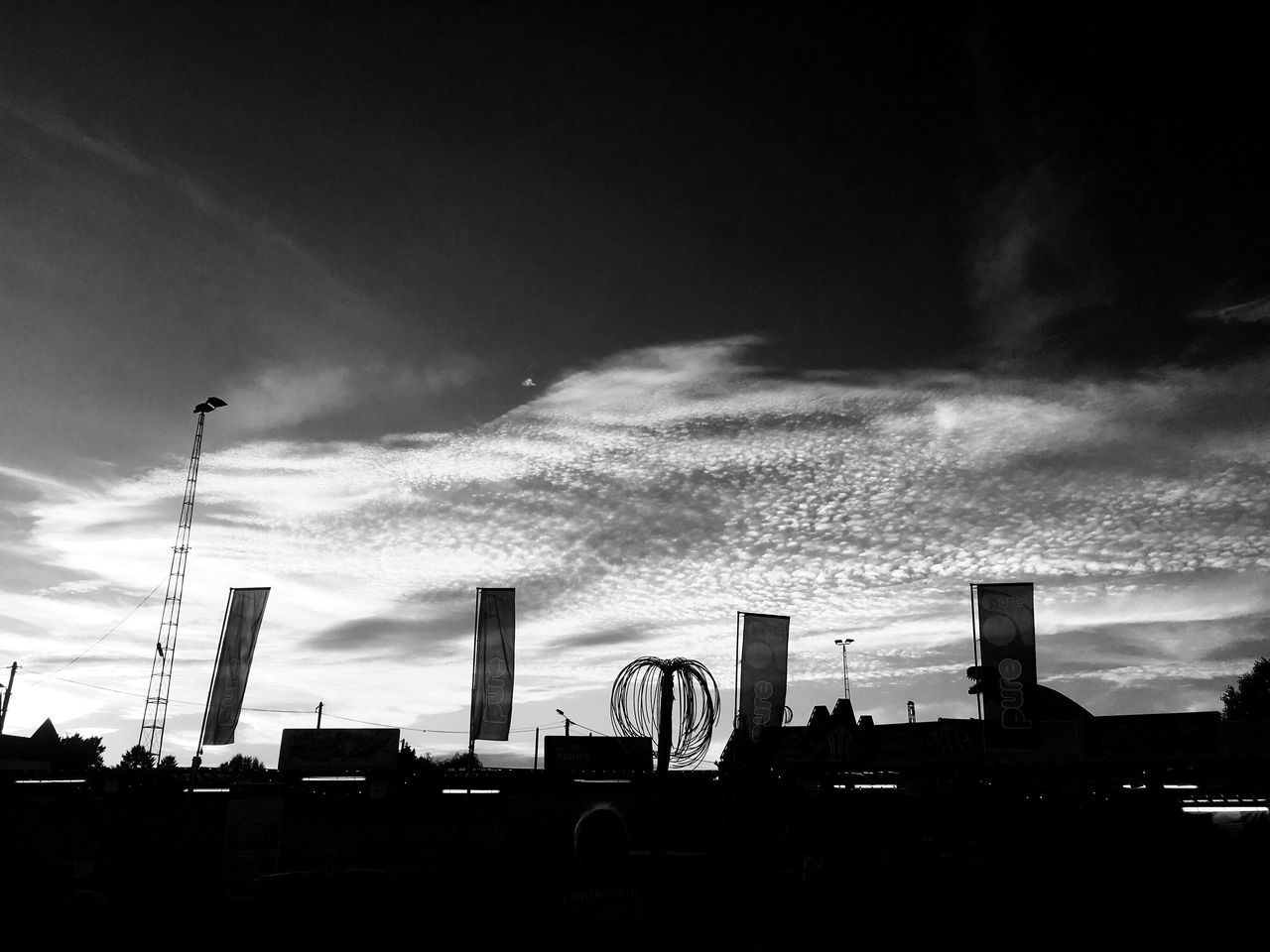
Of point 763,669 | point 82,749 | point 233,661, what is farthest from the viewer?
point 82,749

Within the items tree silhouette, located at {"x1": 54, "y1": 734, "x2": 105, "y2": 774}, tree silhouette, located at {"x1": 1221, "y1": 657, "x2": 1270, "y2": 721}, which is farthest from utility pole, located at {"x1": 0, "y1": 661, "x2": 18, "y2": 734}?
tree silhouette, located at {"x1": 1221, "y1": 657, "x2": 1270, "y2": 721}

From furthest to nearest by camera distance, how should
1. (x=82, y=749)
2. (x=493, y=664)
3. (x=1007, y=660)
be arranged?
(x=82, y=749), (x=493, y=664), (x=1007, y=660)

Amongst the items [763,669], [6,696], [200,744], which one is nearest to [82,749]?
[6,696]

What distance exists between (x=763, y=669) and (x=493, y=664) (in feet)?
31.1

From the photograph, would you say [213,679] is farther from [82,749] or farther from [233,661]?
[82,749]

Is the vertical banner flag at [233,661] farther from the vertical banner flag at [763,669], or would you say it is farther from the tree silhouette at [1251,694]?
the tree silhouette at [1251,694]

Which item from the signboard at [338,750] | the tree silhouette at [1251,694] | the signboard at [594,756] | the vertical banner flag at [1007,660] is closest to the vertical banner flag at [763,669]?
the signboard at [594,756]

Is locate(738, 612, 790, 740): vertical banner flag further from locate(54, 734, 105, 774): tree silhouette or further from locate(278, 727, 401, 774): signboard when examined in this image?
locate(54, 734, 105, 774): tree silhouette

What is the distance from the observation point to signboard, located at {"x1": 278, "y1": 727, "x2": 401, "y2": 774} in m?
32.9

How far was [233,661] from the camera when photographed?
32.2m

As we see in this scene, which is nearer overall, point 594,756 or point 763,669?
point 763,669

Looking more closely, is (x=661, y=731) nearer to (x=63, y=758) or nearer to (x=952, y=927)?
(x=952, y=927)

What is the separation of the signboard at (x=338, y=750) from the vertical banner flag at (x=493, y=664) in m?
5.24

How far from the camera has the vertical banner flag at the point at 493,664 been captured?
3009cm
